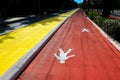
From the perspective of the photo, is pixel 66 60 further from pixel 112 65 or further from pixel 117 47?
pixel 117 47

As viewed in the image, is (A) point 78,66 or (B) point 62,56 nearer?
(A) point 78,66

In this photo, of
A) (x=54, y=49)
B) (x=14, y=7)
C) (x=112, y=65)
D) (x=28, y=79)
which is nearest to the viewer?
(x=28, y=79)

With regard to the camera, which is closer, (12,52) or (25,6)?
(12,52)

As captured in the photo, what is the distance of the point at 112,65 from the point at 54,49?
13.2ft

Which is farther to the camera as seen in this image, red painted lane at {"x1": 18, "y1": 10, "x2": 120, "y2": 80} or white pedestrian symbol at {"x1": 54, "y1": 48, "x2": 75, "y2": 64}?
white pedestrian symbol at {"x1": 54, "y1": 48, "x2": 75, "y2": 64}

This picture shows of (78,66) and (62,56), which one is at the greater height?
(78,66)

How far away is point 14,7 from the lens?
1778 inches

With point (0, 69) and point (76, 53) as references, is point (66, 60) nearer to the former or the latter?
point (76, 53)

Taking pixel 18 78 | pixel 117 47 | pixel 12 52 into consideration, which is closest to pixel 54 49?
pixel 12 52

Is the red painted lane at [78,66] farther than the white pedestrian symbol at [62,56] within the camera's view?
No

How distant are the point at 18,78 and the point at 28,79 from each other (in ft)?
1.23

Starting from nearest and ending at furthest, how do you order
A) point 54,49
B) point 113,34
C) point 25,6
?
point 54,49 < point 113,34 < point 25,6

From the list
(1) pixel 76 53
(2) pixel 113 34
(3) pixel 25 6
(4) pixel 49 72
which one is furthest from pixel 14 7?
(4) pixel 49 72

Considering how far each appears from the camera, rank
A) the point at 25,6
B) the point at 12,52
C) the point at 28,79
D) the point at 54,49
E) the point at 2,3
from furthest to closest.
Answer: the point at 25,6
the point at 2,3
the point at 54,49
the point at 12,52
the point at 28,79
